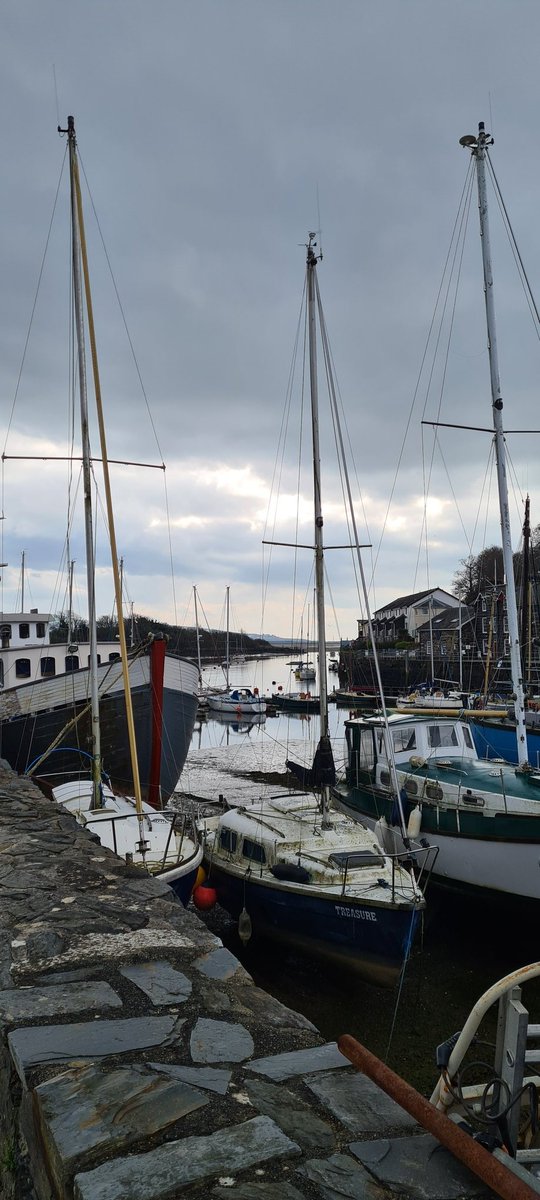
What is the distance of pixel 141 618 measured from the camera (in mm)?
94375

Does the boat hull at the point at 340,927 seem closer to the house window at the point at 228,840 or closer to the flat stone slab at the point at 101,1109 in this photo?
the house window at the point at 228,840

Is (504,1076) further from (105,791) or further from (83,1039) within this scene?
(105,791)

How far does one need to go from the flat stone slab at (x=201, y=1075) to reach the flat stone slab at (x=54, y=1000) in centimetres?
67

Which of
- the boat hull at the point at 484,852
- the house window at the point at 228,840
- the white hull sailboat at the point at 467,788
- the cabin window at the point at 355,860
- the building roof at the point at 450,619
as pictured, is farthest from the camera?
the building roof at the point at 450,619

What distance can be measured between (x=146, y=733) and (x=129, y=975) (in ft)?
39.0

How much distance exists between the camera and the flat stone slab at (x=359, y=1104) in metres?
2.53

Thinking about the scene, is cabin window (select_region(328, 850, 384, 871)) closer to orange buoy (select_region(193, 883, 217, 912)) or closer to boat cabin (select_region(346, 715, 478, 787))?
orange buoy (select_region(193, 883, 217, 912))

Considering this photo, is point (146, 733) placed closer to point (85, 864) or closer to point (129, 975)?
point (85, 864)

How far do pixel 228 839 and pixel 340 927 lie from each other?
9.15 feet

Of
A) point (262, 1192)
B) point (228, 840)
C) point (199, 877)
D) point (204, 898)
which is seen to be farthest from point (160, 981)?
point (228, 840)

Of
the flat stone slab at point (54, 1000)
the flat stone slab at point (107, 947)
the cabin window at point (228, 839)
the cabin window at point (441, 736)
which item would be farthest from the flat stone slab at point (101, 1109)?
the cabin window at point (441, 736)

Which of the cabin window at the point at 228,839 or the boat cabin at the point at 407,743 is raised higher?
the boat cabin at the point at 407,743

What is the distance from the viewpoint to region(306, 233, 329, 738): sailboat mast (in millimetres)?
12875

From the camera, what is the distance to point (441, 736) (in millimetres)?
14555
